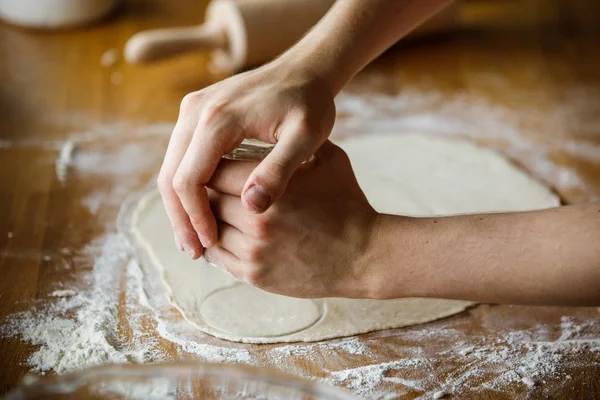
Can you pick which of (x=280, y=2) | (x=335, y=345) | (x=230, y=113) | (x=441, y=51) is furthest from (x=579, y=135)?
(x=230, y=113)

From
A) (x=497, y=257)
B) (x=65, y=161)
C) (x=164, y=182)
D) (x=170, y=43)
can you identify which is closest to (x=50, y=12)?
(x=170, y=43)

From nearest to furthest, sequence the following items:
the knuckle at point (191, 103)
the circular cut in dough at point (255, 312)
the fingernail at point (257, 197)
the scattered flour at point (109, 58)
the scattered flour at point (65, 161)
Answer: the fingernail at point (257, 197), the knuckle at point (191, 103), the circular cut in dough at point (255, 312), the scattered flour at point (65, 161), the scattered flour at point (109, 58)

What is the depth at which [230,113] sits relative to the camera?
3.03ft

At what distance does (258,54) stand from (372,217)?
80 cm

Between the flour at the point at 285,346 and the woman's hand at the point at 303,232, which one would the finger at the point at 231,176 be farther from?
the flour at the point at 285,346

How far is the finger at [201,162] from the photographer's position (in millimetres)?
899

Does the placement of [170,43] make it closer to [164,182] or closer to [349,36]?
[349,36]

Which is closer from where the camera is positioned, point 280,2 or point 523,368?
point 523,368

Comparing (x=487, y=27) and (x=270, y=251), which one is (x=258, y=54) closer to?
(x=487, y=27)

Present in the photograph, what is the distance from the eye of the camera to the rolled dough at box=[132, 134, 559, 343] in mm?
1064

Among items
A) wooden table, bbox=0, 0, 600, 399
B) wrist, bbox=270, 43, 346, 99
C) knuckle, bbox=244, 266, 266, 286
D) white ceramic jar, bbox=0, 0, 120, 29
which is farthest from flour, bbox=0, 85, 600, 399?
white ceramic jar, bbox=0, 0, 120, 29

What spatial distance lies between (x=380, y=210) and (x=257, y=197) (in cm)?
49

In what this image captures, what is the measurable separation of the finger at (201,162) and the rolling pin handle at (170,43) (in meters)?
0.73

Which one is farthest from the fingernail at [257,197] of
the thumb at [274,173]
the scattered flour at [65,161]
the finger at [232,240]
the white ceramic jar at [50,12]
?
the white ceramic jar at [50,12]
